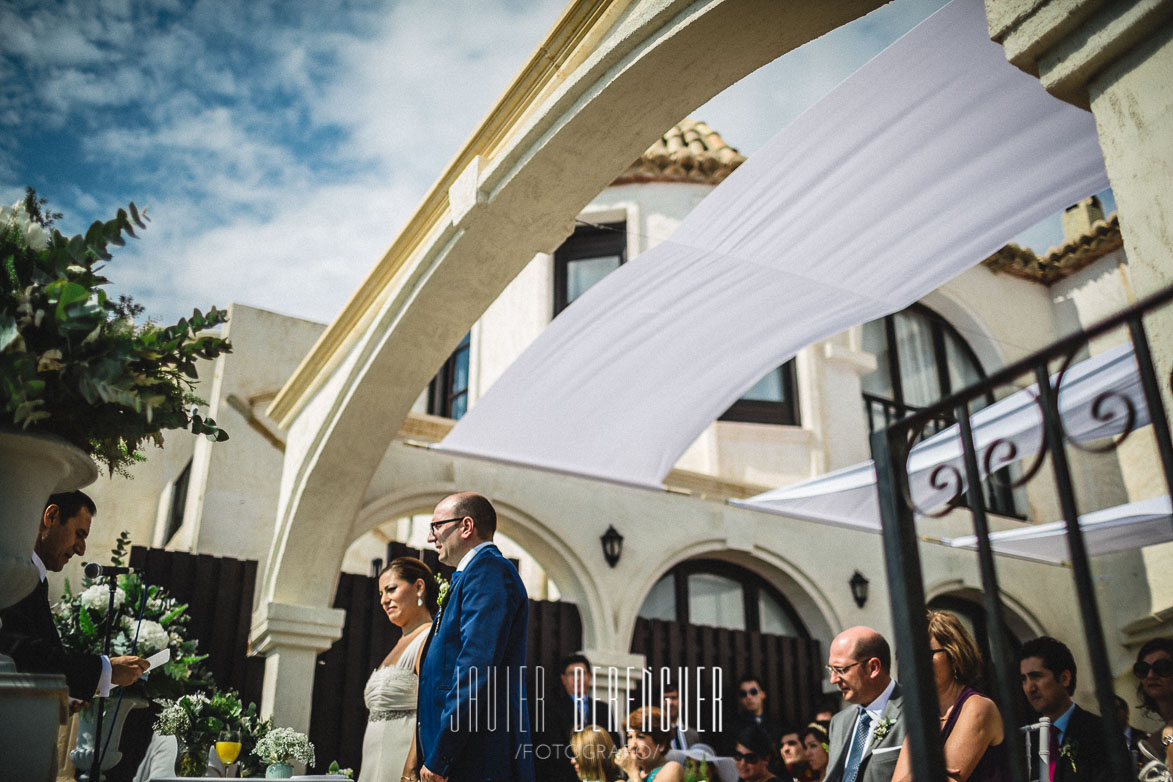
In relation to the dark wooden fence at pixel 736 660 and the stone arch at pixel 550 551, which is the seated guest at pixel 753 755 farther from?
the stone arch at pixel 550 551

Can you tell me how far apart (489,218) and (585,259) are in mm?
5562

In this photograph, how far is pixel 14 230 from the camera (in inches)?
90.9

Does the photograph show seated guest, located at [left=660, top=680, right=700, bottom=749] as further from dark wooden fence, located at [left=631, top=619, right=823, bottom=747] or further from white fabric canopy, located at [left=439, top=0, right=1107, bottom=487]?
white fabric canopy, located at [left=439, top=0, right=1107, bottom=487]

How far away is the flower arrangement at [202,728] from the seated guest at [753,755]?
316 centimetres

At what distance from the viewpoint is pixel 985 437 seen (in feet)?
21.0

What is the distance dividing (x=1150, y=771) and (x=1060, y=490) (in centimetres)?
228

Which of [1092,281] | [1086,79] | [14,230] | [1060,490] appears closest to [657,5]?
[1086,79]

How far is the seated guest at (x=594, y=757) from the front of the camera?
17.7ft

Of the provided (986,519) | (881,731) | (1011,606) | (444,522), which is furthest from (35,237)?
(1011,606)

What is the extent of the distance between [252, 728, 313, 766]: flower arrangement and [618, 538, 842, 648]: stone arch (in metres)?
5.02

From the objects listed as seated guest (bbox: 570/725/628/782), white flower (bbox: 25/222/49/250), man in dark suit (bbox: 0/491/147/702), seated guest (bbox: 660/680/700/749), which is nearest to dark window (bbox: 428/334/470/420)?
seated guest (bbox: 660/680/700/749)

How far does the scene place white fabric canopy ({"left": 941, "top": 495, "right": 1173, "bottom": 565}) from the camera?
7.30 meters

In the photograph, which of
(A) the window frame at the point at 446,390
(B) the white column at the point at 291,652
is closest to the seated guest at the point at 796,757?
(B) the white column at the point at 291,652

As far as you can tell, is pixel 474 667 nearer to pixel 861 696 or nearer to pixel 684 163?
pixel 861 696
